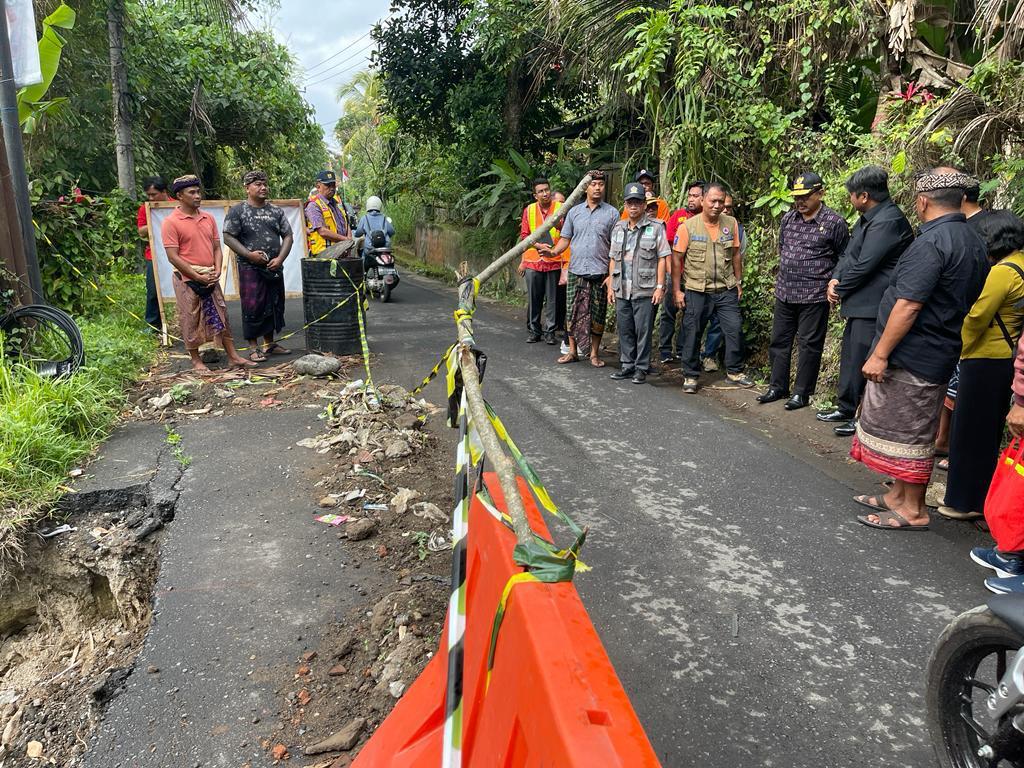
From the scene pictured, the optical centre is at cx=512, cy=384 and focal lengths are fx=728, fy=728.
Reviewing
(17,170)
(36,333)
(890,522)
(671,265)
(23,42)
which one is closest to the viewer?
(890,522)

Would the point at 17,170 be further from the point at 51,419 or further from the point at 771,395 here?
the point at 771,395

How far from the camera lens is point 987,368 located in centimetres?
393

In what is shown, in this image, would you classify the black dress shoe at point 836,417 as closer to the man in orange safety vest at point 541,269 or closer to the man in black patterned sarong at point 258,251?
the man in orange safety vest at point 541,269

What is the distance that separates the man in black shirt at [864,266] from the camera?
4.88m

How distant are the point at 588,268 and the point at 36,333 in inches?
196

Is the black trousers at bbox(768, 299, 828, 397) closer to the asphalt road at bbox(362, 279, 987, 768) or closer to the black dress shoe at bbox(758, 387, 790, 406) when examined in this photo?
the black dress shoe at bbox(758, 387, 790, 406)

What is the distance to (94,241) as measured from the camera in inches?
314

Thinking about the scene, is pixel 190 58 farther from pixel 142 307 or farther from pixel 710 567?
pixel 710 567

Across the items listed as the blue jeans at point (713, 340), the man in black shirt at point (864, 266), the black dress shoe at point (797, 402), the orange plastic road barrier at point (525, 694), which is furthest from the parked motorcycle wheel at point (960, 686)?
the blue jeans at point (713, 340)

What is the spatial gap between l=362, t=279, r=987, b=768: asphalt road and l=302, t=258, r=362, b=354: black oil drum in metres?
2.45

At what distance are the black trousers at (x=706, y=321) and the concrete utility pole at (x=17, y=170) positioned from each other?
5.76 metres

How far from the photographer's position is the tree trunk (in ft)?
31.8

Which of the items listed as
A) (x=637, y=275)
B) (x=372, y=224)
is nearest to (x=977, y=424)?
(x=637, y=275)

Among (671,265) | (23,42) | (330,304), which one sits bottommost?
(330,304)
